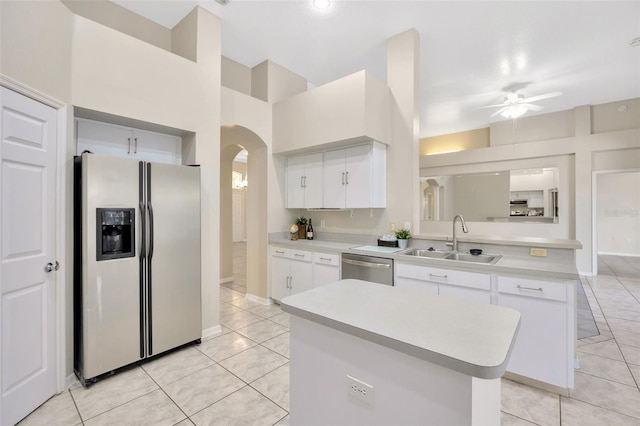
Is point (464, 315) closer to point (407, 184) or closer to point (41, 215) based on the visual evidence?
point (407, 184)

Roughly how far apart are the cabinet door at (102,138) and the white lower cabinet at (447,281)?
3.04 metres

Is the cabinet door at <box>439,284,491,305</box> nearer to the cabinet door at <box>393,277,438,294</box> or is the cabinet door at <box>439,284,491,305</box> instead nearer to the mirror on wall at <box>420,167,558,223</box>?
the cabinet door at <box>393,277,438,294</box>

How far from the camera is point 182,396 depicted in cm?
212

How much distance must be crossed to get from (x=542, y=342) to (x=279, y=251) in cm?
299

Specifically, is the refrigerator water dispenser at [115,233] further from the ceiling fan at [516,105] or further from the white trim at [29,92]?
the ceiling fan at [516,105]

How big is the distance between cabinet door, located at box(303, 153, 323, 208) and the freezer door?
1.60 m

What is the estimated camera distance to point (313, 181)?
4.02 metres

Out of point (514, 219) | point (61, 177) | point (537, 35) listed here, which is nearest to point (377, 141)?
point (537, 35)

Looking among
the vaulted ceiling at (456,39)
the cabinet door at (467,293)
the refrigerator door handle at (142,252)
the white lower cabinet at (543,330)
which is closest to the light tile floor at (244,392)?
the white lower cabinet at (543,330)

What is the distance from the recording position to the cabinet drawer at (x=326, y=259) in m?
3.42

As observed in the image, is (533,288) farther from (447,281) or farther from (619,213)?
(619,213)

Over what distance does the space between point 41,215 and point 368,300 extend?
95.0 inches

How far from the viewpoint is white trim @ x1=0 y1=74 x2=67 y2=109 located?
1.78 metres

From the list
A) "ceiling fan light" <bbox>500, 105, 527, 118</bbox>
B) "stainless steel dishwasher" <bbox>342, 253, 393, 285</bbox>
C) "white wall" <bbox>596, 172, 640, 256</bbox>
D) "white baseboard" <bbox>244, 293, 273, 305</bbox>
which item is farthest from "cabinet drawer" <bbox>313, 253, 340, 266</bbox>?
"white wall" <bbox>596, 172, 640, 256</bbox>
